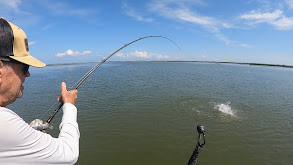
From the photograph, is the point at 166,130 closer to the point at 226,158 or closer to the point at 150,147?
the point at 150,147

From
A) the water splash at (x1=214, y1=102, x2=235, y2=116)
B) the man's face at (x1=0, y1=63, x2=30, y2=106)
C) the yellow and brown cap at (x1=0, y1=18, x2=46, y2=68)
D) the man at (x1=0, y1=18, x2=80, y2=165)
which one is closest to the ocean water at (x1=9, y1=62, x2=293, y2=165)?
the water splash at (x1=214, y1=102, x2=235, y2=116)

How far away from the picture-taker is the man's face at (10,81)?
131 centimetres

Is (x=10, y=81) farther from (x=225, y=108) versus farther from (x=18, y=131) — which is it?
(x=225, y=108)

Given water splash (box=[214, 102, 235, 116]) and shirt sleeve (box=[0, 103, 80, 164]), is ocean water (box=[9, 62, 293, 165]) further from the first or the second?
shirt sleeve (box=[0, 103, 80, 164])

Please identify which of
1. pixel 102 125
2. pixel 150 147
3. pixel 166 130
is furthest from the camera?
pixel 102 125

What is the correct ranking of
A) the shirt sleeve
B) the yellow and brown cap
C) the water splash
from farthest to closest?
the water splash → the yellow and brown cap → the shirt sleeve

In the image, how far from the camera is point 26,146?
1136mm

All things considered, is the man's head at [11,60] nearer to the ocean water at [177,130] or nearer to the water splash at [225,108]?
the ocean water at [177,130]

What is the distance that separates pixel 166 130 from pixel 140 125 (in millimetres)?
1812

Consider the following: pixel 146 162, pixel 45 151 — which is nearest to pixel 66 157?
pixel 45 151

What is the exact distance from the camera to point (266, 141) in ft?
29.4

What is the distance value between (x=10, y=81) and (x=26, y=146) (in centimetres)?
59

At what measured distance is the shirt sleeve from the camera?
1047 mm

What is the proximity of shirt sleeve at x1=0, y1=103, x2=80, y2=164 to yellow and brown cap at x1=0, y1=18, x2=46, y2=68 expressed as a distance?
1.58 ft
